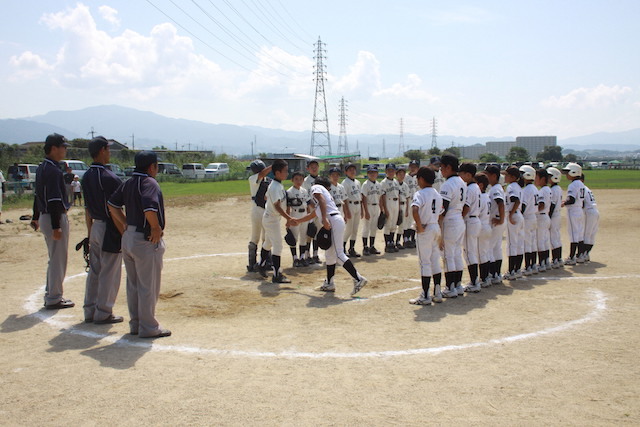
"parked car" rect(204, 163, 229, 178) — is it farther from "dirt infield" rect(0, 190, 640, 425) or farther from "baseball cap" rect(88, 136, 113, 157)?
"baseball cap" rect(88, 136, 113, 157)

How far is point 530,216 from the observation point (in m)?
10.5

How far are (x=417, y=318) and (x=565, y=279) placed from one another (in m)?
4.37

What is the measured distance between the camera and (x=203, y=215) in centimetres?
2162

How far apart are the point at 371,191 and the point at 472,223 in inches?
181

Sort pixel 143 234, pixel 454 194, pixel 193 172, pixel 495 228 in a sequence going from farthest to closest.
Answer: pixel 193 172 → pixel 495 228 → pixel 454 194 → pixel 143 234

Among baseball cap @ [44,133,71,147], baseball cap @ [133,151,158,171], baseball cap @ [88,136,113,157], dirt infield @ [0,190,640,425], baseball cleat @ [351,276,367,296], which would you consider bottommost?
dirt infield @ [0,190,640,425]

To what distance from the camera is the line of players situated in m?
8.16

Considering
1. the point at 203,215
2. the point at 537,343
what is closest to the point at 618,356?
the point at 537,343

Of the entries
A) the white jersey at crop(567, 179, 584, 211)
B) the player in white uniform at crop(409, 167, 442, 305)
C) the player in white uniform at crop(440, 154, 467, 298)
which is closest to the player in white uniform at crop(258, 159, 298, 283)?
the player in white uniform at crop(409, 167, 442, 305)

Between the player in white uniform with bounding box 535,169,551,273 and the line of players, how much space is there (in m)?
0.02

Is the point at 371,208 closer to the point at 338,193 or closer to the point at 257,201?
the point at 338,193

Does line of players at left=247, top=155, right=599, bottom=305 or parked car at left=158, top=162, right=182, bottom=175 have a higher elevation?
parked car at left=158, top=162, right=182, bottom=175

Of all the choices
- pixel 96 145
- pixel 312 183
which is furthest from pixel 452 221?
pixel 96 145

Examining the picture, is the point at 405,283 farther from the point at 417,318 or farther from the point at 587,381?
the point at 587,381
